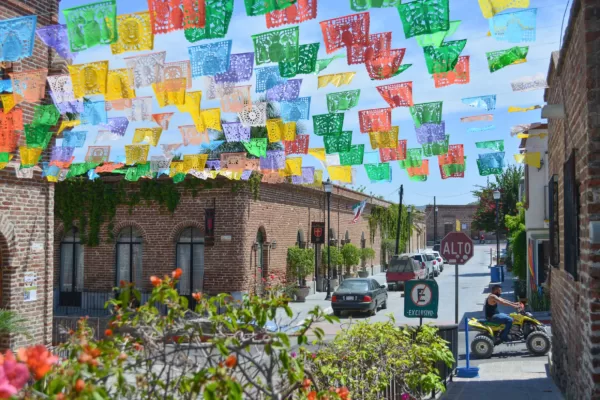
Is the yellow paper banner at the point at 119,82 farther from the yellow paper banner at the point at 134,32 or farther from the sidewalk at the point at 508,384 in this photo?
the sidewalk at the point at 508,384

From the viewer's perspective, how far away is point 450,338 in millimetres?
11945

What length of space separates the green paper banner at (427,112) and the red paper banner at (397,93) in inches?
33.1

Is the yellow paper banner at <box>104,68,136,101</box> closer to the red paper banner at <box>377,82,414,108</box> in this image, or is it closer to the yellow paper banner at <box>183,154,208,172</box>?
the red paper banner at <box>377,82,414,108</box>

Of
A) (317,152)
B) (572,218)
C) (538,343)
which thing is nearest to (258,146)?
(317,152)

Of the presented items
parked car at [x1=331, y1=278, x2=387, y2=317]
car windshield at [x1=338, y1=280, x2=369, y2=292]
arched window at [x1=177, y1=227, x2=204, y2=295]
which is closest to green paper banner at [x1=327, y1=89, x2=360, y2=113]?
parked car at [x1=331, y1=278, x2=387, y2=317]

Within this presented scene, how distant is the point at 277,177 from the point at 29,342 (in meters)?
13.4

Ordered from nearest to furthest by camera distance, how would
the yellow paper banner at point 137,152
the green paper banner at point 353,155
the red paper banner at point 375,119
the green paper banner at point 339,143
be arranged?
the red paper banner at point 375,119, the green paper banner at point 339,143, the green paper banner at point 353,155, the yellow paper banner at point 137,152

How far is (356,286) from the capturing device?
82.5 ft

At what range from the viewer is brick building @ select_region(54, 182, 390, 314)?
2609cm

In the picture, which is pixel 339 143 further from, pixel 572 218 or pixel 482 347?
pixel 572 218

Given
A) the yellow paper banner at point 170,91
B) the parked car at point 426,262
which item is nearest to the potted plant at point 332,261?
the parked car at point 426,262

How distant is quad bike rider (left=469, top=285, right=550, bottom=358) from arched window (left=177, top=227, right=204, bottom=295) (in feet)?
42.4

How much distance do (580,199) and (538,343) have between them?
32.2 ft

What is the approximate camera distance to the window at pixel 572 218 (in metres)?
7.49
